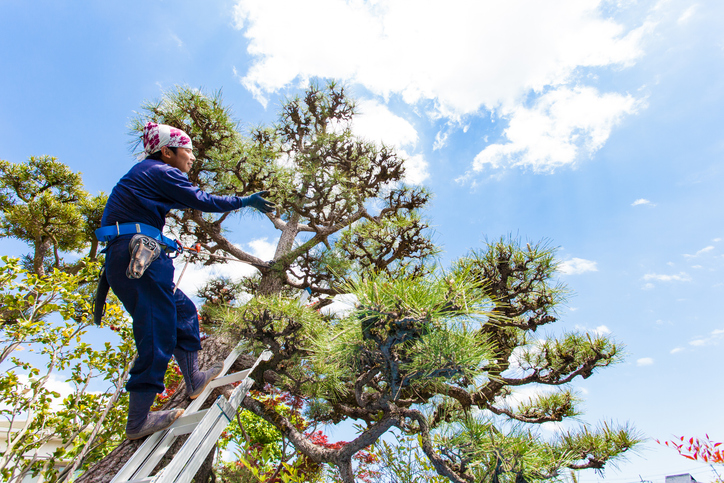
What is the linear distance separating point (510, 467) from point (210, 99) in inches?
160

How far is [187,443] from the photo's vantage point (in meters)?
1.70

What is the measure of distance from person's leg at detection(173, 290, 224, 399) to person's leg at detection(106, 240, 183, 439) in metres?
0.29

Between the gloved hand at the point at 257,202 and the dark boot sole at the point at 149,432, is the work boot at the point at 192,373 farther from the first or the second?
the gloved hand at the point at 257,202

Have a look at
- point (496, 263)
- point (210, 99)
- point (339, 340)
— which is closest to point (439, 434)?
point (339, 340)

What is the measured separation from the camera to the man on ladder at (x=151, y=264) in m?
1.70

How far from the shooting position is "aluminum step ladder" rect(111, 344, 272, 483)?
1.63 metres

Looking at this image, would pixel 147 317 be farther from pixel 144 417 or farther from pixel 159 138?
pixel 159 138

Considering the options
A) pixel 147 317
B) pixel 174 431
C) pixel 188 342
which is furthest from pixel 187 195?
pixel 174 431

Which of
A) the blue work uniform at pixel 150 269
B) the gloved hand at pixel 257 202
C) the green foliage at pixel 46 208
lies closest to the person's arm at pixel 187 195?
the blue work uniform at pixel 150 269

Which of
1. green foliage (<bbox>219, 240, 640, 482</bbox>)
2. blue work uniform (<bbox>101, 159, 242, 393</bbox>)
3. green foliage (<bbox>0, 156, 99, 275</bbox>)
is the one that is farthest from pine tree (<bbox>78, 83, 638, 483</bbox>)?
green foliage (<bbox>0, 156, 99, 275</bbox>)

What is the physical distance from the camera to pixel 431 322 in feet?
4.93

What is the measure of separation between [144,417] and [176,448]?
1.60ft

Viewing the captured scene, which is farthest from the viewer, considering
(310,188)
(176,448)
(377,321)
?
(310,188)

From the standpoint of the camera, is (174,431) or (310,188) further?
(310,188)
